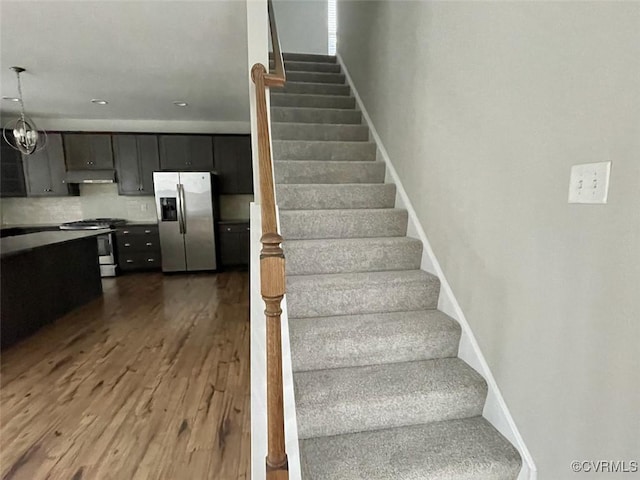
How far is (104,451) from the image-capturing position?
5.92ft

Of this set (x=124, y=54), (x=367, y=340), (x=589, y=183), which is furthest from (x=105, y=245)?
(x=589, y=183)

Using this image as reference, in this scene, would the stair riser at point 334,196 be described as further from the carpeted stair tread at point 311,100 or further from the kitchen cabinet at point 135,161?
the kitchen cabinet at point 135,161

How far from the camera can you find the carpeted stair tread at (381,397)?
1466 mm

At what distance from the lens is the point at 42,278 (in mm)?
3420

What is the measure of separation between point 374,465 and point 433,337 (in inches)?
27.1

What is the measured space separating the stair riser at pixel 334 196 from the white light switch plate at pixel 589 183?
151cm

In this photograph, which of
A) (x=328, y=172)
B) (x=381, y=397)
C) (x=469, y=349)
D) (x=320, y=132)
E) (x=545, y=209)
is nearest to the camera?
(x=545, y=209)

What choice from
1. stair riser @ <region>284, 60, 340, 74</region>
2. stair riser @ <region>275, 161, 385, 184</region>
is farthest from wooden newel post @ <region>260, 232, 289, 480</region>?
stair riser @ <region>284, 60, 340, 74</region>

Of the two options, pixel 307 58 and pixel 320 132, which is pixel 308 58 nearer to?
pixel 307 58

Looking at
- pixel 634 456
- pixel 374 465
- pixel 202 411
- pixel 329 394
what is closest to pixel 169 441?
pixel 202 411

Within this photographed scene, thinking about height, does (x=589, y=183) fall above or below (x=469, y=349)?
above

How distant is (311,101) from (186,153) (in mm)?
3018

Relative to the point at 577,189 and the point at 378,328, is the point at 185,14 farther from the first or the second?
the point at 577,189

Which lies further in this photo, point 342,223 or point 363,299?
point 342,223
